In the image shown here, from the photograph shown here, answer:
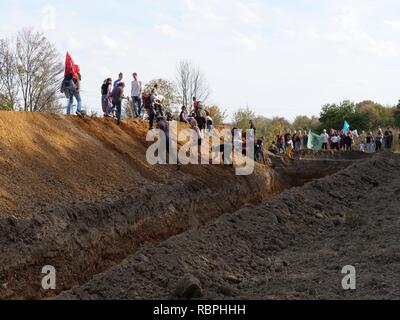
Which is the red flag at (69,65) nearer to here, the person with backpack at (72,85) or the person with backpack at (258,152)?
the person with backpack at (72,85)

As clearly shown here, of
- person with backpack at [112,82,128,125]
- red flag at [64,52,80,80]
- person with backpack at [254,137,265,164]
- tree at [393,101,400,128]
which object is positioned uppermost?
tree at [393,101,400,128]

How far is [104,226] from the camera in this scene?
45.9ft

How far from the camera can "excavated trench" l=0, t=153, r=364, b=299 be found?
37.7ft

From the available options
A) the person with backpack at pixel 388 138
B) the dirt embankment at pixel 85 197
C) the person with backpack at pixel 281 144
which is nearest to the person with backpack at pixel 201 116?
the dirt embankment at pixel 85 197

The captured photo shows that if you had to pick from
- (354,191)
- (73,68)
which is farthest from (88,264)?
(354,191)

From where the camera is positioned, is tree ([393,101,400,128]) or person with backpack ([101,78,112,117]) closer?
person with backpack ([101,78,112,117])

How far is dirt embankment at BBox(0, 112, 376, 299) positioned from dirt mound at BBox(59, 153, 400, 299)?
74.3 inches

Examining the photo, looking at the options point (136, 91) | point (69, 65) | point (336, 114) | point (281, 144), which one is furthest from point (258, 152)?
point (336, 114)

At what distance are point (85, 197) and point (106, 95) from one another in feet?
23.3

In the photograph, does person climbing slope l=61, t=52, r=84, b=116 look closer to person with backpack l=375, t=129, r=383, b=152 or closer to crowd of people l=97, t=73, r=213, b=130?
crowd of people l=97, t=73, r=213, b=130

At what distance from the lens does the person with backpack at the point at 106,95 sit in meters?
20.9

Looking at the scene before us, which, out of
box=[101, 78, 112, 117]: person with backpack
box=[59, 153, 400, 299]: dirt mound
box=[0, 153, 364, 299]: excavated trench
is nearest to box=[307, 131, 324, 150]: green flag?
box=[0, 153, 364, 299]: excavated trench

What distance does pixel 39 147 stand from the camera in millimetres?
16344

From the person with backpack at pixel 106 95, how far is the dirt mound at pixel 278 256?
718cm
